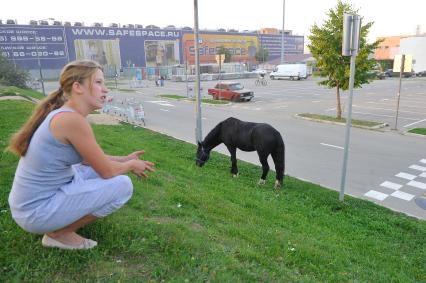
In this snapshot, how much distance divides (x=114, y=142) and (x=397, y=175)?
8.42 metres

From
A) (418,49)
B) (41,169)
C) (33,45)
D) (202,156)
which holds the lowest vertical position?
(202,156)

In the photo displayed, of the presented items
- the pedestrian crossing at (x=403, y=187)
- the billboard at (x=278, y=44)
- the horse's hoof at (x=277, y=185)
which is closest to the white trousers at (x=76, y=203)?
the horse's hoof at (x=277, y=185)

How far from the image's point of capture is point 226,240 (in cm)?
394

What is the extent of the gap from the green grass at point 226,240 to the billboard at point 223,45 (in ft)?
276

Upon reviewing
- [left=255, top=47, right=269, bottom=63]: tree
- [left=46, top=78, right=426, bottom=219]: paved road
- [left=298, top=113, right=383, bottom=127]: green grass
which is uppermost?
[left=255, top=47, right=269, bottom=63]: tree

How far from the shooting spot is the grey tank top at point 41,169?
2.54 metres

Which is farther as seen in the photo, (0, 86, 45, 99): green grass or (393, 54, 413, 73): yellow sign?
(0, 86, 45, 99): green grass

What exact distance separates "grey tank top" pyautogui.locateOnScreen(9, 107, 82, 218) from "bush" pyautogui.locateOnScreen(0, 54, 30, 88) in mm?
39497

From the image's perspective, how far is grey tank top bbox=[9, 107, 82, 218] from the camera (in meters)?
2.54

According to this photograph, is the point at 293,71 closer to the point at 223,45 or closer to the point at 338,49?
the point at 338,49

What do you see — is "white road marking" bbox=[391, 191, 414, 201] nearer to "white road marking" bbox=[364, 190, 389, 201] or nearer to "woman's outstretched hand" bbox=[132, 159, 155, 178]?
"white road marking" bbox=[364, 190, 389, 201]

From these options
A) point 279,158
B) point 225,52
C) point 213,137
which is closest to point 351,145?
point 279,158

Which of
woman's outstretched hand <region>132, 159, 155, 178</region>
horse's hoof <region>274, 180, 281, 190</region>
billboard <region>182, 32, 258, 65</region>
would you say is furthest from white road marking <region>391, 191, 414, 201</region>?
billboard <region>182, 32, 258, 65</region>

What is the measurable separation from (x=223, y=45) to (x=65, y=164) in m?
99.5
